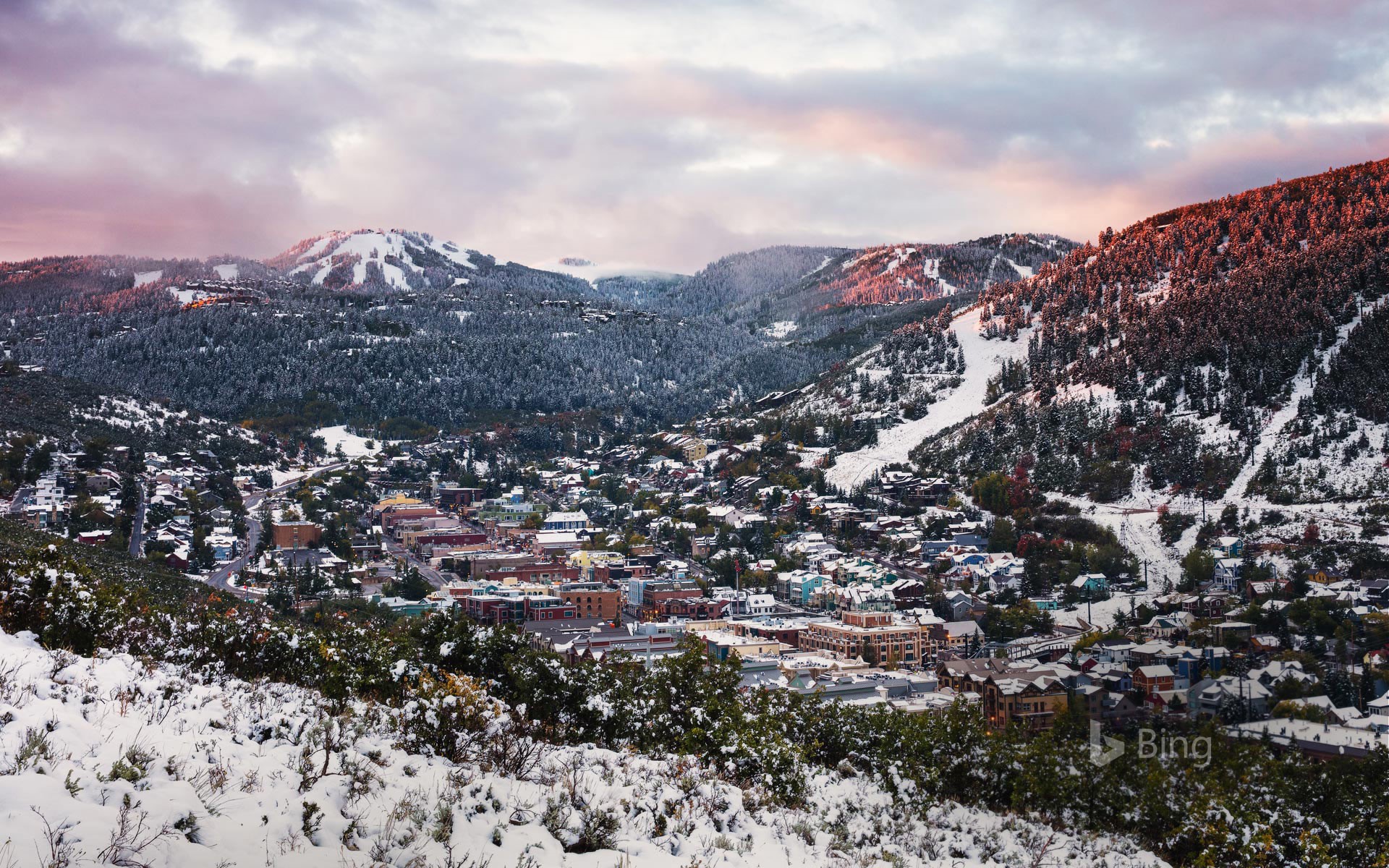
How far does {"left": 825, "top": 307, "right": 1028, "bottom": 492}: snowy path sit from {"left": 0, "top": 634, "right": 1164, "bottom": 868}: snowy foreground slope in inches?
2942

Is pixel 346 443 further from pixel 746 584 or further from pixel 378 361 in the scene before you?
pixel 746 584

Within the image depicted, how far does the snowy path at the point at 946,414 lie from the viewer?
90.2 m

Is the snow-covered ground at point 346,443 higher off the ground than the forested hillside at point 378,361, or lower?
lower

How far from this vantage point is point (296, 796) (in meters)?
7.85

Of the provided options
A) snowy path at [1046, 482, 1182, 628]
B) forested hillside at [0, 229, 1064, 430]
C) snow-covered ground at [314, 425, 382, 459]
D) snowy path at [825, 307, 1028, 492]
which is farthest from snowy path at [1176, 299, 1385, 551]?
snow-covered ground at [314, 425, 382, 459]

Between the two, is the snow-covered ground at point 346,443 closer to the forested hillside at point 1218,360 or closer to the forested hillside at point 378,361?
the forested hillside at point 378,361

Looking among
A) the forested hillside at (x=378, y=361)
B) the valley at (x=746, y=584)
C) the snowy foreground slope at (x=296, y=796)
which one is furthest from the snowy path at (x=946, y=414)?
the snowy foreground slope at (x=296, y=796)

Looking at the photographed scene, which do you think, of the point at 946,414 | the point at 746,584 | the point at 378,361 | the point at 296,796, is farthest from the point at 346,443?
the point at 296,796

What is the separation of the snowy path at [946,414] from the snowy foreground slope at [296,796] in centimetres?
7473

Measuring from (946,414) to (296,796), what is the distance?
96.5 meters

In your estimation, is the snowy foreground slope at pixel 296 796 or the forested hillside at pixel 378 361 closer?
the snowy foreground slope at pixel 296 796

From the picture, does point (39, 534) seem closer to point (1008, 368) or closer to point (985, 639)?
point (985, 639)

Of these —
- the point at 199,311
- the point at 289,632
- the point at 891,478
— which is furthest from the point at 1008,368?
the point at 199,311

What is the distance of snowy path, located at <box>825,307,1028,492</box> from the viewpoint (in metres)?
90.2
